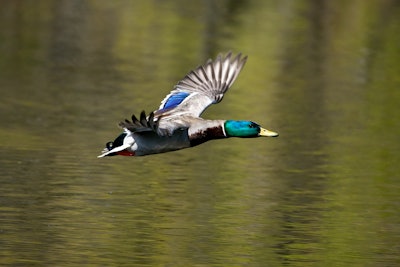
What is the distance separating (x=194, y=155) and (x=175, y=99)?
388 cm

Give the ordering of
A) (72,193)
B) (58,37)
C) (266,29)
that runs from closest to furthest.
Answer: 1. (72,193)
2. (58,37)
3. (266,29)

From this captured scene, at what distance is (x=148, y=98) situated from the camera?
22297 millimetres

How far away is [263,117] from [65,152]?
4.90m

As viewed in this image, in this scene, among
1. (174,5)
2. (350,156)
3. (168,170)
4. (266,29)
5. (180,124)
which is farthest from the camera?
(174,5)

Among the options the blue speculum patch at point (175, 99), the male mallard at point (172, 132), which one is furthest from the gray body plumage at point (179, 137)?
the blue speculum patch at point (175, 99)

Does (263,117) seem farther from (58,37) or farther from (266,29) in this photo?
(266,29)

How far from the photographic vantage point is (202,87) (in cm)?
1410

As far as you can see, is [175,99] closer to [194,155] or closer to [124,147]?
[124,147]

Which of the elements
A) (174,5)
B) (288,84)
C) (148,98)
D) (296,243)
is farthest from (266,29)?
(296,243)

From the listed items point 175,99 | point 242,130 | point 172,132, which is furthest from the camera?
point 175,99

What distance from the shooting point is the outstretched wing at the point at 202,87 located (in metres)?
13.6

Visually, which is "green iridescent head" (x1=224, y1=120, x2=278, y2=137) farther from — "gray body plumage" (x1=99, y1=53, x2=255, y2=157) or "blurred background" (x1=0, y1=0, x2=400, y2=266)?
"blurred background" (x1=0, y1=0, x2=400, y2=266)

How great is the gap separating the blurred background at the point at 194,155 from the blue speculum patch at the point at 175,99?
3.52 feet

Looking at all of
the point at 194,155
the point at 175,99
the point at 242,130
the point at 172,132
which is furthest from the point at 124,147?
the point at 194,155
